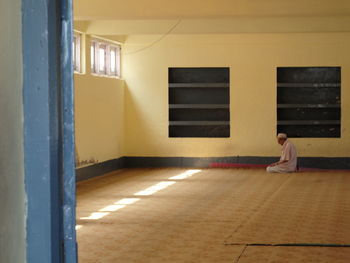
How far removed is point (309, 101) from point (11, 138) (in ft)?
46.3

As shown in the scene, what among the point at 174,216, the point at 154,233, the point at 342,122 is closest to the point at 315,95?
the point at 342,122

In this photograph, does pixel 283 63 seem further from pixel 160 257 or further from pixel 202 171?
pixel 160 257

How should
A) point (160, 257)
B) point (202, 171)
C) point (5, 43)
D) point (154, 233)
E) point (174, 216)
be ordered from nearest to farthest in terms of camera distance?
point (5, 43)
point (160, 257)
point (154, 233)
point (174, 216)
point (202, 171)

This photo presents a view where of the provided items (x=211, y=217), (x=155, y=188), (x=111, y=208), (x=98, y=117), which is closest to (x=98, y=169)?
(x=98, y=117)

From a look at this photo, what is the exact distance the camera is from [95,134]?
14461 millimetres

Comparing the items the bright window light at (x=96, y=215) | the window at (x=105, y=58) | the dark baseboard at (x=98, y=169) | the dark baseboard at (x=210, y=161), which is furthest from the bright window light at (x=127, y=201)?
the dark baseboard at (x=210, y=161)

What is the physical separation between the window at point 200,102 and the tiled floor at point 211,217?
2241 mm

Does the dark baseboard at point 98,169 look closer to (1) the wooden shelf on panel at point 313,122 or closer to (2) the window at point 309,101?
(2) the window at point 309,101

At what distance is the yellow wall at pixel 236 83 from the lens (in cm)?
1616

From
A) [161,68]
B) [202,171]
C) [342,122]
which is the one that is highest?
[161,68]

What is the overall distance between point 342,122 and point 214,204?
6777mm

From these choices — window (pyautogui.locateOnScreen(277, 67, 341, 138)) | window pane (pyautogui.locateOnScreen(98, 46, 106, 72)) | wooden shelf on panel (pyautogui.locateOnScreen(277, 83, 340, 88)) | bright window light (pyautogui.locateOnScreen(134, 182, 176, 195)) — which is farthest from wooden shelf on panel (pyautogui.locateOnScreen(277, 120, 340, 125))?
window pane (pyautogui.locateOnScreen(98, 46, 106, 72))

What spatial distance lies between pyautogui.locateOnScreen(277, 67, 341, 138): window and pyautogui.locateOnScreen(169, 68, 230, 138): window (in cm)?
127

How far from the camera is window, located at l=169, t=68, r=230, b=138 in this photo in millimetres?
16531
